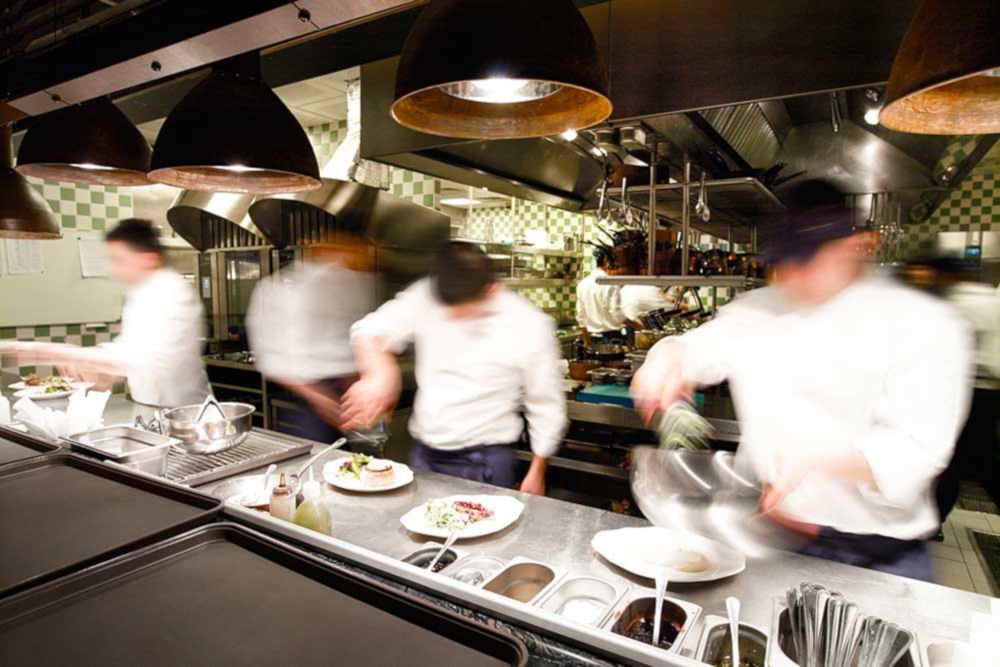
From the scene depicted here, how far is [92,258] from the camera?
5477 mm

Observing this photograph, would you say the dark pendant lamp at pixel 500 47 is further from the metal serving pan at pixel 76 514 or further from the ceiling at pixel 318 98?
the ceiling at pixel 318 98

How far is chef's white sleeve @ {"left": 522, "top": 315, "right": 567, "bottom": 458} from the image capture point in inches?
104

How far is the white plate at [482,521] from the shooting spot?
156 cm

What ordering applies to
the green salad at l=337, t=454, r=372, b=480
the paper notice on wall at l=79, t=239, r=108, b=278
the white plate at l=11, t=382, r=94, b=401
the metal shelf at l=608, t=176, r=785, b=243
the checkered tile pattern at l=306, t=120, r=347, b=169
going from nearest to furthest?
the green salad at l=337, t=454, r=372, b=480 < the white plate at l=11, t=382, r=94, b=401 < the metal shelf at l=608, t=176, r=785, b=243 < the paper notice on wall at l=79, t=239, r=108, b=278 < the checkered tile pattern at l=306, t=120, r=347, b=169

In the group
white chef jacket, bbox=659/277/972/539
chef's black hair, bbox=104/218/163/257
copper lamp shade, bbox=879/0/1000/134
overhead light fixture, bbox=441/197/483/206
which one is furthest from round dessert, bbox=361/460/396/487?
overhead light fixture, bbox=441/197/483/206

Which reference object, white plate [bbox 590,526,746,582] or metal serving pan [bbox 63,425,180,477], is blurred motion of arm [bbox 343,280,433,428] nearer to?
metal serving pan [bbox 63,425,180,477]

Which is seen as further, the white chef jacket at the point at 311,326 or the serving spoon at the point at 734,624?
the white chef jacket at the point at 311,326

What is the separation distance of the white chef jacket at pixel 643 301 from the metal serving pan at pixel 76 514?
5.94m

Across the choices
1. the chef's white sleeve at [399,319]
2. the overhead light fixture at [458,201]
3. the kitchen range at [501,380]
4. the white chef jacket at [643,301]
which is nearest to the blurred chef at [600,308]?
the white chef jacket at [643,301]

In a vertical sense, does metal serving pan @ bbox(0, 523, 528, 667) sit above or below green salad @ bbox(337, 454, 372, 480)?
above

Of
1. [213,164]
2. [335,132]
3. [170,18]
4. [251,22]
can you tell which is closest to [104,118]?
[170,18]

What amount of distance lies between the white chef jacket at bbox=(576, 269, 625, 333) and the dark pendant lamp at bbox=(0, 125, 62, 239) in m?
5.32

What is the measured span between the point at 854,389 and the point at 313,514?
161cm

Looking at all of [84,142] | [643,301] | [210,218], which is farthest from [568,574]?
[643,301]
